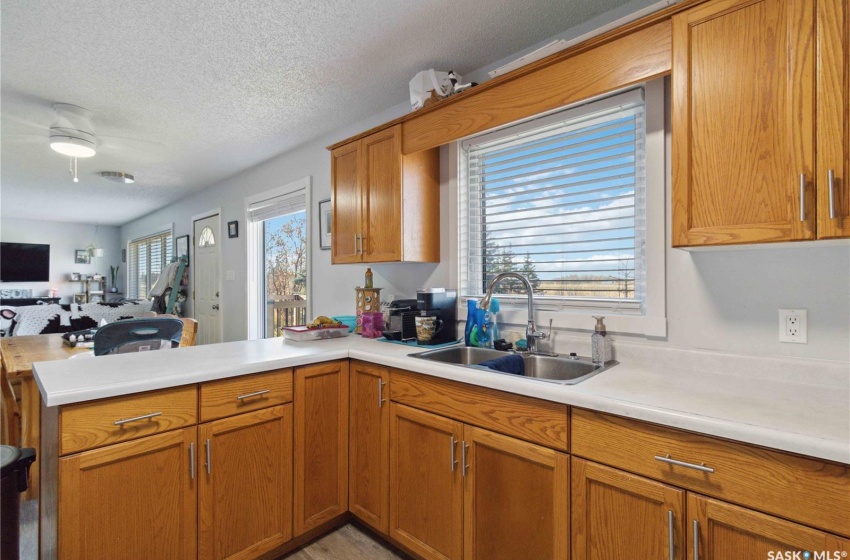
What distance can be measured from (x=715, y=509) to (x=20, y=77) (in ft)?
12.4

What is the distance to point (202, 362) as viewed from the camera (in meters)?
1.64

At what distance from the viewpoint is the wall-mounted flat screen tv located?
7.18 metres

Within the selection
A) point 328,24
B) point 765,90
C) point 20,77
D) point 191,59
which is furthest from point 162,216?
point 765,90

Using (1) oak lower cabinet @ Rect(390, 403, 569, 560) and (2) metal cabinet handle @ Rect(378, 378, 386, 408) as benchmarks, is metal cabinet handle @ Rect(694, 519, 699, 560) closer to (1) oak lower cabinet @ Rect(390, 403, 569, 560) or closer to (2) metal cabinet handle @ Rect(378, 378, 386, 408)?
(1) oak lower cabinet @ Rect(390, 403, 569, 560)

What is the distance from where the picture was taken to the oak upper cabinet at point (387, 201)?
2.28m

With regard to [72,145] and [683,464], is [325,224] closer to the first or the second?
[72,145]

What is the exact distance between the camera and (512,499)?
1.38 metres

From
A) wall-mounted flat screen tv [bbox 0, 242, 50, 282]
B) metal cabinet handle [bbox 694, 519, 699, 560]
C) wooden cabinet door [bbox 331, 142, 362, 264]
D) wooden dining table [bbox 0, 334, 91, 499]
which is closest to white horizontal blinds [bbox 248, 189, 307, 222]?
wooden cabinet door [bbox 331, 142, 362, 264]

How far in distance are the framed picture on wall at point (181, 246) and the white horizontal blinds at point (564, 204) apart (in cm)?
485

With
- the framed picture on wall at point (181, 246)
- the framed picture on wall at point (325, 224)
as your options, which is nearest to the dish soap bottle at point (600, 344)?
the framed picture on wall at point (325, 224)

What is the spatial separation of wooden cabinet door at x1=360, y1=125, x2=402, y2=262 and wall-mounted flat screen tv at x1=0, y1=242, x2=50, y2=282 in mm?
8362

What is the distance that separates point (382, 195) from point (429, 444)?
4.57 ft

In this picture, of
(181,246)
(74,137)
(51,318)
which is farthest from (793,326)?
(181,246)

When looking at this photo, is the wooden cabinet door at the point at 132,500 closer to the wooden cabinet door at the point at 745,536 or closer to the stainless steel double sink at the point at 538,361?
the stainless steel double sink at the point at 538,361
